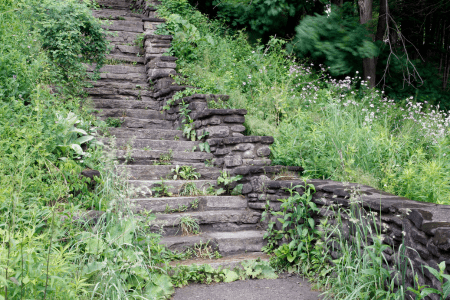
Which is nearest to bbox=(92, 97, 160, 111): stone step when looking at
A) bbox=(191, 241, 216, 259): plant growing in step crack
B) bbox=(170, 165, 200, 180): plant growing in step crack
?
bbox=(170, 165, 200, 180): plant growing in step crack

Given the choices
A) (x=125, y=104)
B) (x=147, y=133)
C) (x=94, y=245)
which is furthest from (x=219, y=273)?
(x=125, y=104)

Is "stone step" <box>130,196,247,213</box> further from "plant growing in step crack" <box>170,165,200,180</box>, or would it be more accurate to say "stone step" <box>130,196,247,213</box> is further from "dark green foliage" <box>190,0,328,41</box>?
"dark green foliage" <box>190,0,328,41</box>

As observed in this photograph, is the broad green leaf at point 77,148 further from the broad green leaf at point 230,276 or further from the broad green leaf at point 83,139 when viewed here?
the broad green leaf at point 230,276

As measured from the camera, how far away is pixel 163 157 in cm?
521

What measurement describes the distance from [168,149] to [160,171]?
23.8 inches

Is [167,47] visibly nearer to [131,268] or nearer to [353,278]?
[131,268]

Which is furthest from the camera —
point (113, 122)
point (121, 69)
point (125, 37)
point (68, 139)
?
point (125, 37)

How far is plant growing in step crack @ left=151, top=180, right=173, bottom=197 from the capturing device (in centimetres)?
451

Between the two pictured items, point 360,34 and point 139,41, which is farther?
point 139,41

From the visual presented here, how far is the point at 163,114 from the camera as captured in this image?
21.5 feet

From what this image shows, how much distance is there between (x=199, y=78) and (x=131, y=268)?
4.27m

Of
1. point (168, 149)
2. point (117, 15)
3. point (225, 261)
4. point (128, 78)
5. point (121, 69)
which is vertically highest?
point (117, 15)

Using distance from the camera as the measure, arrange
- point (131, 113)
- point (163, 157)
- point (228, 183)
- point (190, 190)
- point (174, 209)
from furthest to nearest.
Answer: point (131, 113)
point (163, 157)
point (228, 183)
point (190, 190)
point (174, 209)

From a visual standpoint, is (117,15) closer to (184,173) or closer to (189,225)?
(184,173)
